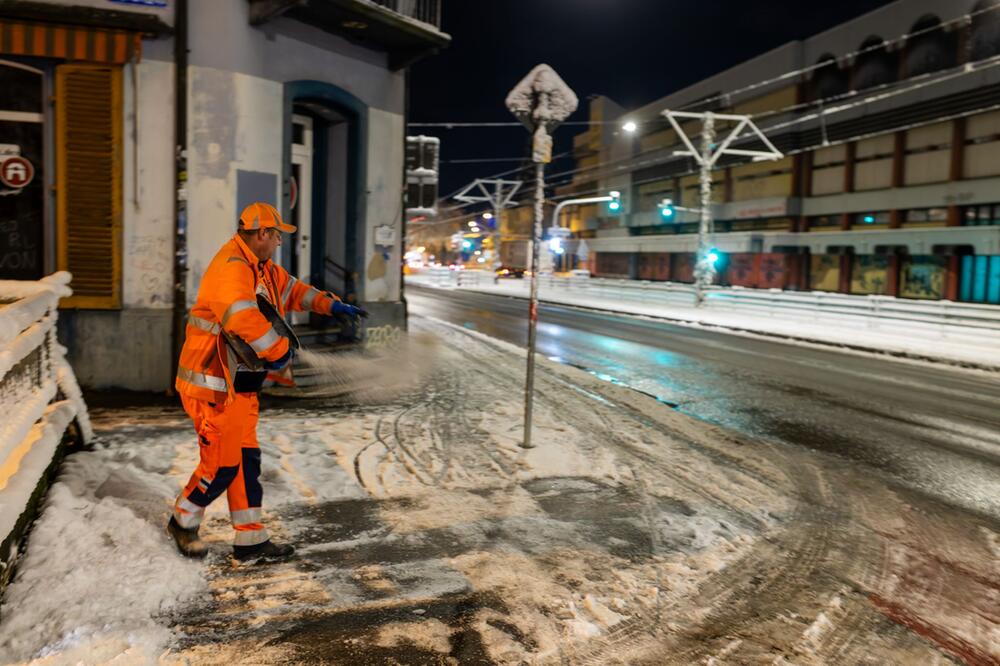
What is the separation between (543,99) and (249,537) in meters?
4.39

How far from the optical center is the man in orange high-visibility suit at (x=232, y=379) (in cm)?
388

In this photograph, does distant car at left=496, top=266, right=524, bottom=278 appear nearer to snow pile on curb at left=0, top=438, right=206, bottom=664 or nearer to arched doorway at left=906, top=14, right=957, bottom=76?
arched doorway at left=906, top=14, right=957, bottom=76

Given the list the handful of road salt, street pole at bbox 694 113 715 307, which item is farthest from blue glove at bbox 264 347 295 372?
street pole at bbox 694 113 715 307

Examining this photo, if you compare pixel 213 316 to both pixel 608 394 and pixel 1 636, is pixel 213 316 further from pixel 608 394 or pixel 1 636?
pixel 608 394

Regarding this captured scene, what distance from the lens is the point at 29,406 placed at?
436cm

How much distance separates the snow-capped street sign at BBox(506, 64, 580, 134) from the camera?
21.4 ft

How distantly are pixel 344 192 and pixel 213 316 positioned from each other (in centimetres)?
826

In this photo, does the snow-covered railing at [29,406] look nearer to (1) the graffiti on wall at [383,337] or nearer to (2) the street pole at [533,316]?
(2) the street pole at [533,316]

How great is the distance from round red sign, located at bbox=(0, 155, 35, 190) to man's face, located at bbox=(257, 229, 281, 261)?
5.89 metres

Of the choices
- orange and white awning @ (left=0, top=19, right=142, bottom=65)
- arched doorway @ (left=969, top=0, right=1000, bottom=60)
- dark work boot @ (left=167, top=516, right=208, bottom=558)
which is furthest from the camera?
arched doorway @ (left=969, top=0, right=1000, bottom=60)

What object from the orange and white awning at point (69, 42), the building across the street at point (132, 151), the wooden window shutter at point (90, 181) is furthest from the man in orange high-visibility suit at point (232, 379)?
the orange and white awning at point (69, 42)

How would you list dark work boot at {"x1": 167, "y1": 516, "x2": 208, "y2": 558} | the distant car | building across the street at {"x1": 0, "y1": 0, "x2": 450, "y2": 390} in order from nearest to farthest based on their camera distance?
dark work boot at {"x1": 167, "y1": 516, "x2": 208, "y2": 558}, building across the street at {"x1": 0, "y1": 0, "x2": 450, "y2": 390}, the distant car

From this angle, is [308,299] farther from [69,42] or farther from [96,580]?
[69,42]

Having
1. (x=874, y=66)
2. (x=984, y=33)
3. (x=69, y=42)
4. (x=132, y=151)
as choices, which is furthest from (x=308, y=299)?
(x=874, y=66)
